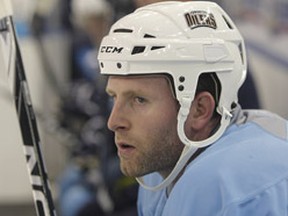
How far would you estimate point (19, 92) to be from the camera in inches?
50.3

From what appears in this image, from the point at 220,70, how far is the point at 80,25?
2361 millimetres

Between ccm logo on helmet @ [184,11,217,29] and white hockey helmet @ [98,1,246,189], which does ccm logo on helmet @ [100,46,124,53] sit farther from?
ccm logo on helmet @ [184,11,217,29]

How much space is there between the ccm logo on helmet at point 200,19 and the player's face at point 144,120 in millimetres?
103

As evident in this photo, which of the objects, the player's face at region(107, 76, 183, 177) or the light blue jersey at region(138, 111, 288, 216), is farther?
the player's face at region(107, 76, 183, 177)

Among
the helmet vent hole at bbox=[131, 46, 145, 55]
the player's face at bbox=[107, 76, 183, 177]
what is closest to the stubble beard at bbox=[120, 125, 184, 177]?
the player's face at bbox=[107, 76, 183, 177]

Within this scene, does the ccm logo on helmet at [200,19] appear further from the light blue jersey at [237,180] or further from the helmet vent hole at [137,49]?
the light blue jersey at [237,180]

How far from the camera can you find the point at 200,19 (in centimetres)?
122

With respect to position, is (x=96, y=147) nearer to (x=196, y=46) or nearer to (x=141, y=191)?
(x=141, y=191)

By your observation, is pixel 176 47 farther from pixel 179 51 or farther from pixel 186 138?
pixel 186 138

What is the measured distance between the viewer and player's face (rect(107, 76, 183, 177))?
119 centimetres

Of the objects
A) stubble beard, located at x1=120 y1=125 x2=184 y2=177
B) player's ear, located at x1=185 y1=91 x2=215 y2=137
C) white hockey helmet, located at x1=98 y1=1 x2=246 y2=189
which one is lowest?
stubble beard, located at x1=120 y1=125 x2=184 y2=177

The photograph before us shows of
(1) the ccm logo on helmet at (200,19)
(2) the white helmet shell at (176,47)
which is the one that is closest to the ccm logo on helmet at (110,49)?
(2) the white helmet shell at (176,47)

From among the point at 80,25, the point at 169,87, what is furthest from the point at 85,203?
the point at 169,87

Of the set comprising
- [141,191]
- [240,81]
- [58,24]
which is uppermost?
[240,81]
